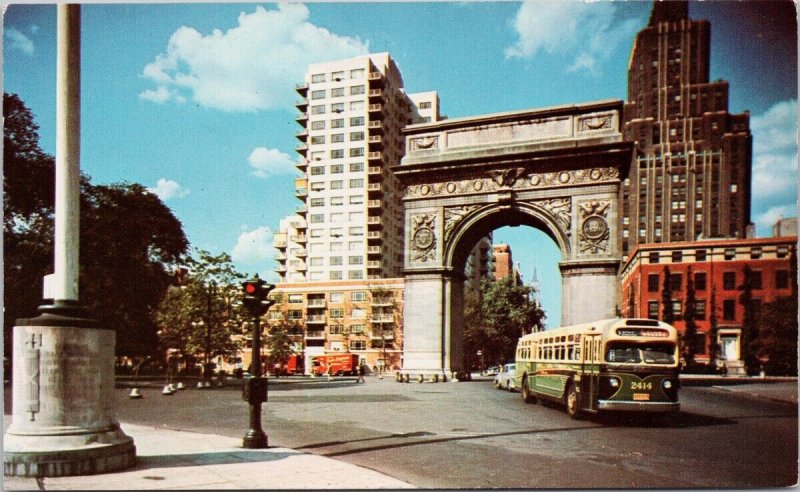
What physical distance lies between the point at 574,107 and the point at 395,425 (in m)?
15.5

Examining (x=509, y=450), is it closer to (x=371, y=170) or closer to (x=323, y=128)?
(x=323, y=128)

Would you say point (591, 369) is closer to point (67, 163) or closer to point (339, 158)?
point (339, 158)

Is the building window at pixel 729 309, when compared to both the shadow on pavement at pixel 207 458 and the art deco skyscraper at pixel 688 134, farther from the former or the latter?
the shadow on pavement at pixel 207 458

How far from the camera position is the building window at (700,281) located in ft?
36.6

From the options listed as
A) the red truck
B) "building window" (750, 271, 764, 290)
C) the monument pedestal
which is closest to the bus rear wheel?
"building window" (750, 271, 764, 290)

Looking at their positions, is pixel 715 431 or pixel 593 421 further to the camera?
pixel 593 421

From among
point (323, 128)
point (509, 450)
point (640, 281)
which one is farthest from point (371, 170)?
point (509, 450)

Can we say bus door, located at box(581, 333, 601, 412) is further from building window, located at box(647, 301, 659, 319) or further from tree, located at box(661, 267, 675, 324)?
building window, located at box(647, 301, 659, 319)

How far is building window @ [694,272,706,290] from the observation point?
36.6 feet

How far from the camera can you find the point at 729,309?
33.9 feet

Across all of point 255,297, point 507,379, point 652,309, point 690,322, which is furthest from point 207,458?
point 507,379

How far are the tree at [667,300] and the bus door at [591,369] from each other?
147 cm

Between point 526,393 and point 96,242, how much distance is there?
11.1 m

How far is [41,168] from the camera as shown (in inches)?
378
